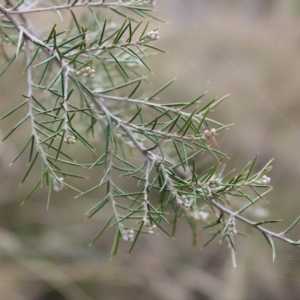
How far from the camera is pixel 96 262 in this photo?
1021mm

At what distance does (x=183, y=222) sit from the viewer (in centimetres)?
118

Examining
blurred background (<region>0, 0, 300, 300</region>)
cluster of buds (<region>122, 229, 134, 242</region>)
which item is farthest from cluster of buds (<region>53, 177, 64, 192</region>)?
blurred background (<region>0, 0, 300, 300</region>)

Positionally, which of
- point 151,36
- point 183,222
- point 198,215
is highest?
point 151,36

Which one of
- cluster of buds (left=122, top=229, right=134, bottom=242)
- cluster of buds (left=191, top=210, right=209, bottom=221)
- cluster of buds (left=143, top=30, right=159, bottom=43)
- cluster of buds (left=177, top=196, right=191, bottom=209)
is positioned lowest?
cluster of buds (left=191, top=210, right=209, bottom=221)

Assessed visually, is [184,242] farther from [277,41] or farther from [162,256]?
[277,41]

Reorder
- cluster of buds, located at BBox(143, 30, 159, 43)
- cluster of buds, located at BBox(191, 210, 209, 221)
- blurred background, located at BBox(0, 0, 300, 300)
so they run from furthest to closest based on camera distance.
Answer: blurred background, located at BBox(0, 0, 300, 300) < cluster of buds, located at BBox(191, 210, 209, 221) < cluster of buds, located at BBox(143, 30, 159, 43)

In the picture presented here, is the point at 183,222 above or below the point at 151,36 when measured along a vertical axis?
below

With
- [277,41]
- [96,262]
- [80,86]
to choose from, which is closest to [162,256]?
[96,262]

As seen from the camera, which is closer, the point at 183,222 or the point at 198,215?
the point at 198,215

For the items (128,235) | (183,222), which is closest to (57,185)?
(128,235)

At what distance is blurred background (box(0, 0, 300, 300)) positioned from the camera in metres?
0.97

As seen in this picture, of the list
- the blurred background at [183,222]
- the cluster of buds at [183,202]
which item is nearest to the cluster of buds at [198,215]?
the cluster of buds at [183,202]

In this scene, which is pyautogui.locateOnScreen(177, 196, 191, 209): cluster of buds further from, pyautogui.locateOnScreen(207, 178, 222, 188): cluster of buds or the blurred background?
the blurred background

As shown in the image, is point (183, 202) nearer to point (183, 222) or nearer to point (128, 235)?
point (128, 235)
